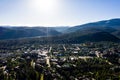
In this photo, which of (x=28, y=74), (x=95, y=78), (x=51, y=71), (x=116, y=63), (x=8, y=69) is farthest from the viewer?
(x=116, y=63)

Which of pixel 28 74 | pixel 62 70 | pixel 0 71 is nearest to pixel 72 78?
pixel 62 70

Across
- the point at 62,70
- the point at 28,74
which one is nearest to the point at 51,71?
the point at 62,70

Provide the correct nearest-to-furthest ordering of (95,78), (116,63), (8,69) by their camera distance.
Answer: (95,78) → (8,69) → (116,63)

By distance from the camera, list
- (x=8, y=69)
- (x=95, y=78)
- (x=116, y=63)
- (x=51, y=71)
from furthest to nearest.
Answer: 1. (x=116, y=63)
2. (x=8, y=69)
3. (x=51, y=71)
4. (x=95, y=78)

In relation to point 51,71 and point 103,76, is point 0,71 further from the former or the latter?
point 103,76

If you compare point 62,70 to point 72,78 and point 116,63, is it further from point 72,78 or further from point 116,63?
point 116,63

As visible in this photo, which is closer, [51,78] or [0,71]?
[51,78]

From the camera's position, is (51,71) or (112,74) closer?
(112,74)

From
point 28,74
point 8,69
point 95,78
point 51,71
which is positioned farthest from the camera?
point 8,69
